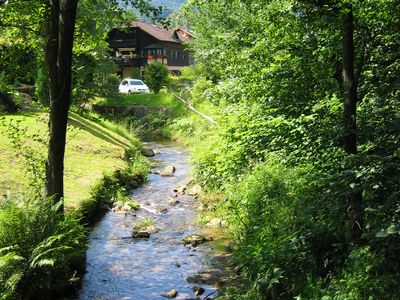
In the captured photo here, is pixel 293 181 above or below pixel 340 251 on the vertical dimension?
above

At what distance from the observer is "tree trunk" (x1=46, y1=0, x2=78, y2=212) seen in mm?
7578

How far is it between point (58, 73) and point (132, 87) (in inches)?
1481

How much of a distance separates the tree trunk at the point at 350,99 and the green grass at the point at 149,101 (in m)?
31.1

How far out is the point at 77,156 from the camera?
16359mm

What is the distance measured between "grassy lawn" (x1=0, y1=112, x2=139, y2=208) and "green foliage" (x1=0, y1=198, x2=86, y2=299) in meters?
1.96

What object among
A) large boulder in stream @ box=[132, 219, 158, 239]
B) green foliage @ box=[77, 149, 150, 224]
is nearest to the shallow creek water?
large boulder in stream @ box=[132, 219, 158, 239]

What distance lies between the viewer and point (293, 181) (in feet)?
26.7

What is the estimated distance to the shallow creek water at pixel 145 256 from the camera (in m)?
7.91

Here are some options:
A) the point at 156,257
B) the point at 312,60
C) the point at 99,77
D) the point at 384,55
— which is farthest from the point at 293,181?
the point at 99,77

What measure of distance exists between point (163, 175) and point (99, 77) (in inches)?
898

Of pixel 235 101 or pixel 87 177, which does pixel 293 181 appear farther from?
pixel 87 177

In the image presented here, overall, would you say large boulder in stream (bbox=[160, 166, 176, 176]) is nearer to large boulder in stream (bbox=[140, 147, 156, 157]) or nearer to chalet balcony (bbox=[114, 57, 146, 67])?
large boulder in stream (bbox=[140, 147, 156, 157])

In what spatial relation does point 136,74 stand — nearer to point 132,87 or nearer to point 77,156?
point 132,87

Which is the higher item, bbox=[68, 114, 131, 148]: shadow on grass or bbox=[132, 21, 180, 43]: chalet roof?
bbox=[132, 21, 180, 43]: chalet roof
